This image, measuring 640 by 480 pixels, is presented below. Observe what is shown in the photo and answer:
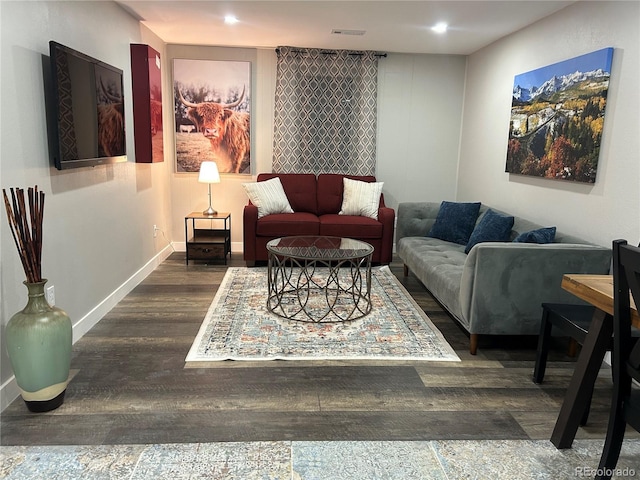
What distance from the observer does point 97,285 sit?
323 cm

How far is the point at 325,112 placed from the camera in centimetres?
527

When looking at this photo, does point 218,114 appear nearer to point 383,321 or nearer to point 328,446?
point 383,321

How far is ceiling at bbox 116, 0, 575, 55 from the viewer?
3455 millimetres

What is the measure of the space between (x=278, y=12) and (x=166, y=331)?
Result: 2.68m

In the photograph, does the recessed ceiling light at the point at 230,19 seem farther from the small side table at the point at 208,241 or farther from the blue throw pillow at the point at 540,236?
the blue throw pillow at the point at 540,236

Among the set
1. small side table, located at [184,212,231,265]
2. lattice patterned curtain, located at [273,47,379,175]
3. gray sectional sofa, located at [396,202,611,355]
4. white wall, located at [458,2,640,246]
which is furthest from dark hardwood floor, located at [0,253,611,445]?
Answer: lattice patterned curtain, located at [273,47,379,175]

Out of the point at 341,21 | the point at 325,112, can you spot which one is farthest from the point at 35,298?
the point at 325,112

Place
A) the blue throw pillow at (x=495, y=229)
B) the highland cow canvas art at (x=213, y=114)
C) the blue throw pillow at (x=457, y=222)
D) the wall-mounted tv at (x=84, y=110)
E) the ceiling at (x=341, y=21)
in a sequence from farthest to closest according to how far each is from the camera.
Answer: the highland cow canvas art at (x=213, y=114), the blue throw pillow at (x=457, y=222), the blue throw pillow at (x=495, y=229), the ceiling at (x=341, y=21), the wall-mounted tv at (x=84, y=110)

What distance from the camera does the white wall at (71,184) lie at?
2.15 m

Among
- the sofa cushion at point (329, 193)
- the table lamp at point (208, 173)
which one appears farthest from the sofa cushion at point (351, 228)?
the table lamp at point (208, 173)

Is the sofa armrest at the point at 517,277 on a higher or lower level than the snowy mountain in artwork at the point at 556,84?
lower

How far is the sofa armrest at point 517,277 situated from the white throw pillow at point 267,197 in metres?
2.55

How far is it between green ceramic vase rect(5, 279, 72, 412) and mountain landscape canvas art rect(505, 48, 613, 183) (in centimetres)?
326

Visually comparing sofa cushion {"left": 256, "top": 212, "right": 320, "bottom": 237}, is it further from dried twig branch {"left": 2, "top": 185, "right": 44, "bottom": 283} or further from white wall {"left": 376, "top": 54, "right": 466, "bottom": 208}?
dried twig branch {"left": 2, "top": 185, "right": 44, "bottom": 283}
